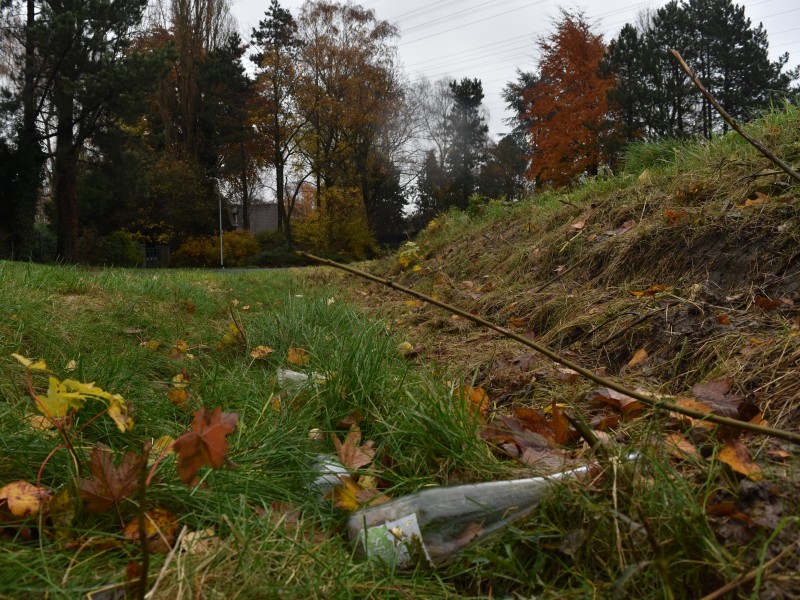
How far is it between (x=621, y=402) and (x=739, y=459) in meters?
0.54

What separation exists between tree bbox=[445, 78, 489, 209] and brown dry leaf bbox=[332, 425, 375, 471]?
112 ft

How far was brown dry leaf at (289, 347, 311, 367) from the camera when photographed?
96.6 inches

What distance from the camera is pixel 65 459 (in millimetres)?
1281

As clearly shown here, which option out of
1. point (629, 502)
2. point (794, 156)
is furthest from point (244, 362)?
point (794, 156)

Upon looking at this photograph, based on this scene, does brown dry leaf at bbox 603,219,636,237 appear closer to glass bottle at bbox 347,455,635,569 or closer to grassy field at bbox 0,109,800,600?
grassy field at bbox 0,109,800,600

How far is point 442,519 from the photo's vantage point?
1.20 m

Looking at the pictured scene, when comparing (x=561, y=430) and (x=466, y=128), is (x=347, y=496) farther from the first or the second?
(x=466, y=128)

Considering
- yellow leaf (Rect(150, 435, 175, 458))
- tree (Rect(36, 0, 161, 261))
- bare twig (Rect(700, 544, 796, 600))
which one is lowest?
bare twig (Rect(700, 544, 796, 600))

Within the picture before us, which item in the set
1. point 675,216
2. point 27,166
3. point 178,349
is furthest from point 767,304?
point 27,166

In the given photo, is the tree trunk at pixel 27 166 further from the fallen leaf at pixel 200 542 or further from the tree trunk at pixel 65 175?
the fallen leaf at pixel 200 542

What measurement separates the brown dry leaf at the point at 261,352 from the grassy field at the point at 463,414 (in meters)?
0.05

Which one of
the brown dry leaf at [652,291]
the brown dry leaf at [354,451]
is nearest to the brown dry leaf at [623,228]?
the brown dry leaf at [652,291]

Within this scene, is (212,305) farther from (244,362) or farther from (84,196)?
(84,196)

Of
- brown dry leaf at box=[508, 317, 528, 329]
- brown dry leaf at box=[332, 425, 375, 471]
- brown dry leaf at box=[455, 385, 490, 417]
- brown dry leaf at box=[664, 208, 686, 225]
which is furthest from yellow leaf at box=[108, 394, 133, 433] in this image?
brown dry leaf at box=[664, 208, 686, 225]
